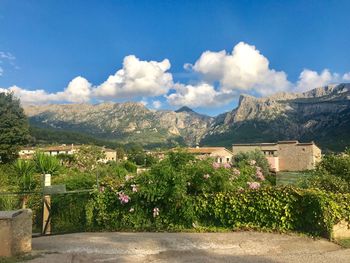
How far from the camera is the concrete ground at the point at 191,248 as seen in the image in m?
5.78

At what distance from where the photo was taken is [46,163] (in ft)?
44.5

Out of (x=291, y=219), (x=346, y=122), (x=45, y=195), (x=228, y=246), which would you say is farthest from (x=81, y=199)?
(x=346, y=122)

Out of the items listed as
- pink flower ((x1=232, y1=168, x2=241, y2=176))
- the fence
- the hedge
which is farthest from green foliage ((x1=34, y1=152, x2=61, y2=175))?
pink flower ((x1=232, y1=168, x2=241, y2=176))

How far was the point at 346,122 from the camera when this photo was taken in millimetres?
169500

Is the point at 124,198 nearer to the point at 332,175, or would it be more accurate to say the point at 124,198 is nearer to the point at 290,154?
the point at 332,175

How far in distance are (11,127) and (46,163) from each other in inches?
1095

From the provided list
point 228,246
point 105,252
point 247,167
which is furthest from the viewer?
point 247,167

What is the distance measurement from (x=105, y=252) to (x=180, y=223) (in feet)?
8.24

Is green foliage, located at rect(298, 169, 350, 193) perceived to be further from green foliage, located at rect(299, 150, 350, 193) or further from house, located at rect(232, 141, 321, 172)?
house, located at rect(232, 141, 321, 172)

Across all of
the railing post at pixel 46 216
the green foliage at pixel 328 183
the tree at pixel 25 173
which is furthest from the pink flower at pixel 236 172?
the tree at pixel 25 173

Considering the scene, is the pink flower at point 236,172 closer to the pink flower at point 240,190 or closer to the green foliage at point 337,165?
the pink flower at point 240,190

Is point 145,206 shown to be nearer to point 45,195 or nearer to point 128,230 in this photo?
point 128,230

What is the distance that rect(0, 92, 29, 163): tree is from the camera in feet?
118

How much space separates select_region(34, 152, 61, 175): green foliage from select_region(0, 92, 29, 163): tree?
75.8ft
